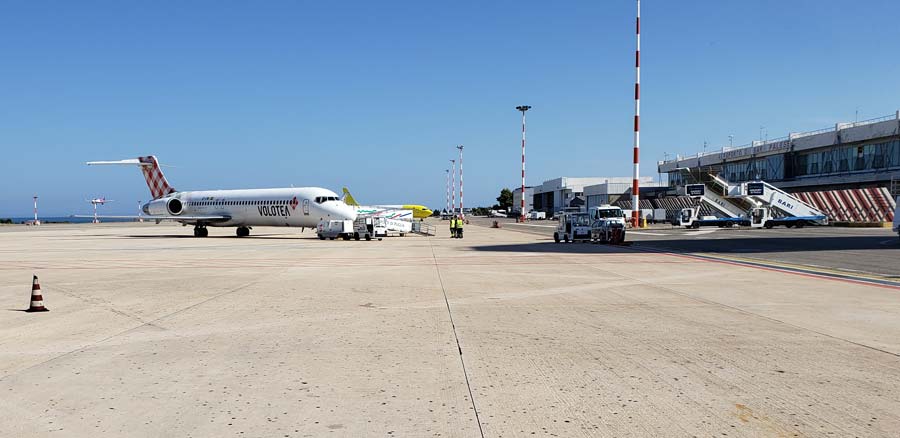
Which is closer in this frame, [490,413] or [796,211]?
[490,413]

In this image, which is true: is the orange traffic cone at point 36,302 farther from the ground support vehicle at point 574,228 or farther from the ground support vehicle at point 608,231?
the ground support vehicle at point 574,228

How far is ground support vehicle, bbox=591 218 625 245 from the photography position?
30.0 metres

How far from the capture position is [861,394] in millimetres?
5363

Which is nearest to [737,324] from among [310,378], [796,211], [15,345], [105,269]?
[310,378]

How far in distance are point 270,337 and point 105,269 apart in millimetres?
13010

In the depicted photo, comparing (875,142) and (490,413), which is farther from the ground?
(875,142)

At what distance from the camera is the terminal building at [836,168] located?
58.2m

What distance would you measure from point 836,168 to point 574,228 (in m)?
51.2

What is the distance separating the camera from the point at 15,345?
7773 mm

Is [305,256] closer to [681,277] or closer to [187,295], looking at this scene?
[187,295]

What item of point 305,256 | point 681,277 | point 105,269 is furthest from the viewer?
point 305,256

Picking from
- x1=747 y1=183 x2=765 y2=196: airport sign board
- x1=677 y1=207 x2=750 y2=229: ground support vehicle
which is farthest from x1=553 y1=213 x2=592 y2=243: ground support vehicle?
x1=747 y1=183 x2=765 y2=196: airport sign board

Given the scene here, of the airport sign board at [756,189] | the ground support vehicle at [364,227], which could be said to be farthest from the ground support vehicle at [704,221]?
the ground support vehicle at [364,227]

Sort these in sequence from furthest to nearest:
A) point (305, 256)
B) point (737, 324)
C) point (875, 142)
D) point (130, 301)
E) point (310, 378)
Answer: point (875, 142), point (305, 256), point (130, 301), point (737, 324), point (310, 378)
